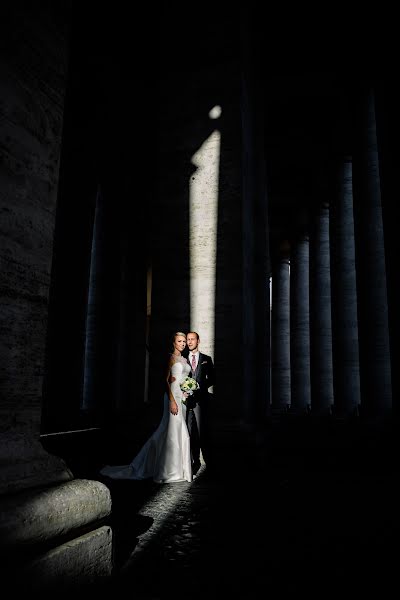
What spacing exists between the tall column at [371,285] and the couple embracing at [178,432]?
12.7m

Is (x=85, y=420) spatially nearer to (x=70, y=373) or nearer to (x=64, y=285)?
(x=70, y=373)

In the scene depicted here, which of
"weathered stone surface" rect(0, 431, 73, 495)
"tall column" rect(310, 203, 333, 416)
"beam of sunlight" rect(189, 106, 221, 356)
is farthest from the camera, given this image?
"tall column" rect(310, 203, 333, 416)

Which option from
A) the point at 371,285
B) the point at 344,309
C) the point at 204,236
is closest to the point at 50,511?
the point at 204,236

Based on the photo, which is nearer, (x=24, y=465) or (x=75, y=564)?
(x=75, y=564)

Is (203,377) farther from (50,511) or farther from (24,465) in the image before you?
(50,511)

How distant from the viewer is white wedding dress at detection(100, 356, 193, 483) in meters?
7.21

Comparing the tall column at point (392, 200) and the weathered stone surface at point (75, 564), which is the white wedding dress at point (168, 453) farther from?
the tall column at point (392, 200)

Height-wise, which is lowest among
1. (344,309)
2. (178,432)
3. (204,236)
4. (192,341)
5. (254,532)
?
(254,532)

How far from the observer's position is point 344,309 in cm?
2570

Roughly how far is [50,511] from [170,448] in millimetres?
4912

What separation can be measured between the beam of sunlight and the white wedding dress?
182 centimetres

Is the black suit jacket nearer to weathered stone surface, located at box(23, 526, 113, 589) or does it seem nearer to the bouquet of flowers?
the bouquet of flowers

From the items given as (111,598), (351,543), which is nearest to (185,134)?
(351,543)

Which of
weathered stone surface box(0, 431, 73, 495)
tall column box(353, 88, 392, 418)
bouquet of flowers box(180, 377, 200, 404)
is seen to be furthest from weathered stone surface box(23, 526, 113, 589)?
tall column box(353, 88, 392, 418)
